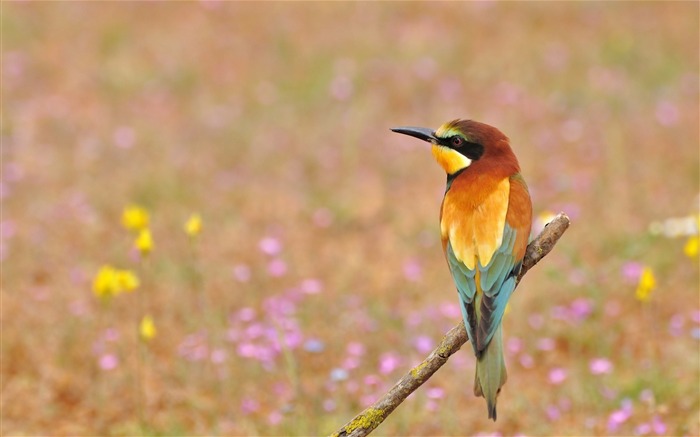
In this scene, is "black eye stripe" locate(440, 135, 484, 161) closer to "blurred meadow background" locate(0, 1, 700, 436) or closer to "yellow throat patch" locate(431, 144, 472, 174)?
"yellow throat patch" locate(431, 144, 472, 174)

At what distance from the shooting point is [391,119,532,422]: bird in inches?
101

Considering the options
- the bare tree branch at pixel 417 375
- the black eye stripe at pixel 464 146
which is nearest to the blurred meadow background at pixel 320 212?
the bare tree branch at pixel 417 375

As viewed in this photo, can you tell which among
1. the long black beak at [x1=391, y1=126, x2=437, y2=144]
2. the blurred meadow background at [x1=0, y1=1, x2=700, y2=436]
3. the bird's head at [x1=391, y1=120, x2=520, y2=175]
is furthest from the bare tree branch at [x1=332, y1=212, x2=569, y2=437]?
the blurred meadow background at [x1=0, y1=1, x2=700, y2=436]

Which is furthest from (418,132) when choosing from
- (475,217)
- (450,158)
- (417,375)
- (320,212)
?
(320,212)

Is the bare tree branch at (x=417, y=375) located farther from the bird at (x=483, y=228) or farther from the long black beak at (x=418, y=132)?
the long black beak at (x=418, y=132)

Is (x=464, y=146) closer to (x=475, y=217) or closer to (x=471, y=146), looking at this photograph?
(x=471, y=146)

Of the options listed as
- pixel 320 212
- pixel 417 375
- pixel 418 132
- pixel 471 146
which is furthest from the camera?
pixel 320 212

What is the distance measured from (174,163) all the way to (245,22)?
504cm

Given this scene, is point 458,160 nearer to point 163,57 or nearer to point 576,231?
point 576,231

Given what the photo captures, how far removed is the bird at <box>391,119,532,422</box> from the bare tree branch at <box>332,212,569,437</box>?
2.3 inches

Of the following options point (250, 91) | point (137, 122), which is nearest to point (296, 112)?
point (250, 91)

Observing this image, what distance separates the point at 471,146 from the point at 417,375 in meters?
0.83

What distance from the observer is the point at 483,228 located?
8.97ft

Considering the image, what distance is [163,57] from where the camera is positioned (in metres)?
11.6
